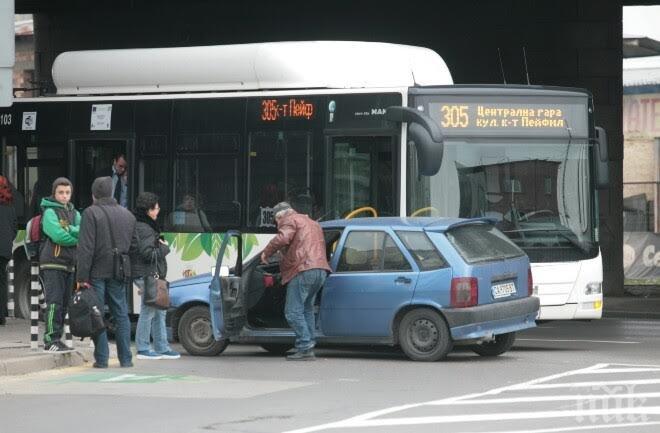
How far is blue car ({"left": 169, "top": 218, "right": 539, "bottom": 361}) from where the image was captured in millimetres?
16297

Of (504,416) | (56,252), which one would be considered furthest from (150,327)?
(504,416)

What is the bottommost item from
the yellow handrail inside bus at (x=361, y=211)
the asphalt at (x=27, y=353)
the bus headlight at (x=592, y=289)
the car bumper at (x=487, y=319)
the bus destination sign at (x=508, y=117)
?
the asphalt at (x=27, y=353)

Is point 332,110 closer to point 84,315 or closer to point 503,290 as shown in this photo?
point 503,290

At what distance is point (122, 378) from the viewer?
49.3ft

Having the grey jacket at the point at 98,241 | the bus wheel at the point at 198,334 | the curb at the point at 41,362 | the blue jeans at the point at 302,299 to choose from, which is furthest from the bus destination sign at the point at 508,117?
the curb at the point at 41,362

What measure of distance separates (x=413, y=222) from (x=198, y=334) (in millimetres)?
2677

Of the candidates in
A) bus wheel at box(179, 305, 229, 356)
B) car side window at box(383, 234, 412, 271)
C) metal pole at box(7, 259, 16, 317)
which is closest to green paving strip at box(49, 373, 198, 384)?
bus wheel at box(179, 305, 229, 356)

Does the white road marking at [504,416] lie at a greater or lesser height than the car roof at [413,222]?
lesser

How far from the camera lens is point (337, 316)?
16859mm

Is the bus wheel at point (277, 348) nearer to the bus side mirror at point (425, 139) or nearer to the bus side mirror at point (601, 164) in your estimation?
the bus side mirror at point (425, 139)

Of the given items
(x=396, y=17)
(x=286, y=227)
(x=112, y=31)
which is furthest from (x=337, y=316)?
(x=112, y=31)

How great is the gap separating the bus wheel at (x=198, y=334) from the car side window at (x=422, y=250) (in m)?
2.37

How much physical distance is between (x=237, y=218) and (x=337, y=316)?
10.7ft

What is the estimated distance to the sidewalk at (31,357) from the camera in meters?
15.3
